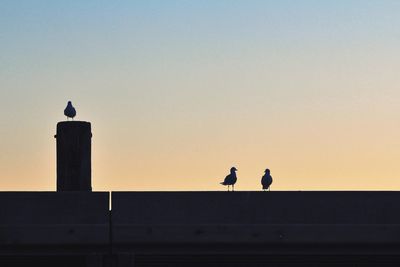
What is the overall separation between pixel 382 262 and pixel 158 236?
401 centimetres

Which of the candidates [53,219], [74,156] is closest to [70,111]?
[74,156]

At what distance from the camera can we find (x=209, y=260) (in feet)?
72.9

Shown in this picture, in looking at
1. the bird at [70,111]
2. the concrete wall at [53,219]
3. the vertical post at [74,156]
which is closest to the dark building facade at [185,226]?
the concrete wall at [53,219]

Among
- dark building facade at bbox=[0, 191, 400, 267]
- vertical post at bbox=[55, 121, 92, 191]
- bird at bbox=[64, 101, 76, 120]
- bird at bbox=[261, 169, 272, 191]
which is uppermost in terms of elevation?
bird at bbox=[64, 101, 76, 120]

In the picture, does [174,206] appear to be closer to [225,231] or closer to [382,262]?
[225,231]

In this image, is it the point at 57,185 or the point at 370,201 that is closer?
the point at 370,201

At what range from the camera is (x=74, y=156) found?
25.0 metres

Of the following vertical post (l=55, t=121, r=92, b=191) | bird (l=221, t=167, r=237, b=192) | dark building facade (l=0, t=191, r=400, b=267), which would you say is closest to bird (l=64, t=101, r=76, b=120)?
bird (l=221, t=167, r=237, b=192)

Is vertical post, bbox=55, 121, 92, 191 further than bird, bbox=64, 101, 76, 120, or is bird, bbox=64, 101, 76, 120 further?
bird, bbox=64, 101, 76, 120

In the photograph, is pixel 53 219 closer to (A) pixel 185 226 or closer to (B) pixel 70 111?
(A) pixel 185 226

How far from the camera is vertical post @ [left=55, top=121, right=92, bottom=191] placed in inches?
976

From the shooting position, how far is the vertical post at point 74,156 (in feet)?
81.4

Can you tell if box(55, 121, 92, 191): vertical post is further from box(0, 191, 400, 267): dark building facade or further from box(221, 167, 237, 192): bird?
box(221, 167, 237, 192): bird

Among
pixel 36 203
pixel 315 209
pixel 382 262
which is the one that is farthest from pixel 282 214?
pixel 36 203
